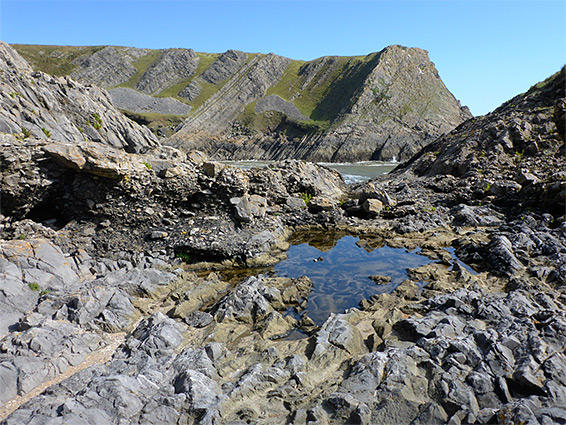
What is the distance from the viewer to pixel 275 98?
15362 cm

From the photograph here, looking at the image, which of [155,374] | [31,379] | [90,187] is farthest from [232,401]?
[90,187]

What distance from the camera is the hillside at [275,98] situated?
114 meters

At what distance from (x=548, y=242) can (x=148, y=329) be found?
1997 cm

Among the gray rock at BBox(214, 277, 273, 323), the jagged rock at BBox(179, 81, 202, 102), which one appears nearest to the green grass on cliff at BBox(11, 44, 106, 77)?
the jagged rock at BBox(179, 81, 202, 102)

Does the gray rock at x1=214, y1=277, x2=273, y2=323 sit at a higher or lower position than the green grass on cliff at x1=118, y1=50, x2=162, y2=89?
lower

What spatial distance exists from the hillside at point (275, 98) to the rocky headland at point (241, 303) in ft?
284

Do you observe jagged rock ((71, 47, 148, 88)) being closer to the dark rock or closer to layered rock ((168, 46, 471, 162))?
layered rock ((168, 46, 471, 162))

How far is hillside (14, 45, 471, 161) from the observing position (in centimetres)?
11350

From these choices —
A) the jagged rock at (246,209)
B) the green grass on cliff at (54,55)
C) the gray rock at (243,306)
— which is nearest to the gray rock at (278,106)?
the green grass on cliff at (54,55)

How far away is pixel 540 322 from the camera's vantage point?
9.33m

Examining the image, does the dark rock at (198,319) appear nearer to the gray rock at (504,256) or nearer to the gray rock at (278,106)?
the gray rock at (504,256)

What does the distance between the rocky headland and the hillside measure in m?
86.7

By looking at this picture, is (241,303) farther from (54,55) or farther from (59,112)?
(54,55)

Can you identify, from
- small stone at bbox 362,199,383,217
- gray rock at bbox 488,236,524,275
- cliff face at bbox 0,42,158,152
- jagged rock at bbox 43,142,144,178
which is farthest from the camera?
small stone at bbox 362,199,383,217
